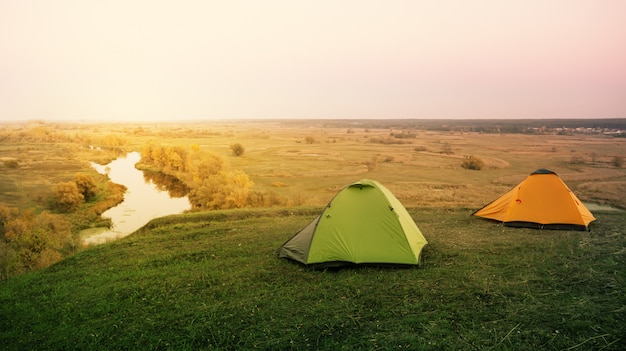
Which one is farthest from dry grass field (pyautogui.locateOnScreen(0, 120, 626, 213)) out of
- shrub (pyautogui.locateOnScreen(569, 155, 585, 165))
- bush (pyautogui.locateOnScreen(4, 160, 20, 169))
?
bush (pyautogui.locateOnScreen(4, 160, 20, 169))

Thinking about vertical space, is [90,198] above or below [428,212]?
below

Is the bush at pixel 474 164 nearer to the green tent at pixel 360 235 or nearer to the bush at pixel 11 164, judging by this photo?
the green tent at pixel 360 235

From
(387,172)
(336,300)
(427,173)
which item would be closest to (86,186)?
(387,172)

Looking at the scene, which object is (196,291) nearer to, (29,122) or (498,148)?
(498,148)

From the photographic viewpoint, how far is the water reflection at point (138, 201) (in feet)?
90.7

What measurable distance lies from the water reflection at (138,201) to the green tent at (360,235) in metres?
15.6

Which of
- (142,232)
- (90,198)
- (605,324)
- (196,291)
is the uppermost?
(605,324)

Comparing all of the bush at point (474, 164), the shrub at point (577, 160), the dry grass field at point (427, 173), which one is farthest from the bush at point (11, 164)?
the shrub at point (577, 160)

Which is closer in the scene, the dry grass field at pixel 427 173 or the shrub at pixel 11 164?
the dry grass field at pixel 427 173

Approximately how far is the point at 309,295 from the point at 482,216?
9.25 metres

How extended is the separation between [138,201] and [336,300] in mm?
36555

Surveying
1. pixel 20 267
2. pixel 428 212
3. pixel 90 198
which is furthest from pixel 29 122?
pixel 428 212

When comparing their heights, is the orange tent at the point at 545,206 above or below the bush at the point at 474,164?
above

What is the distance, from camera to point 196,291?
7.67m
